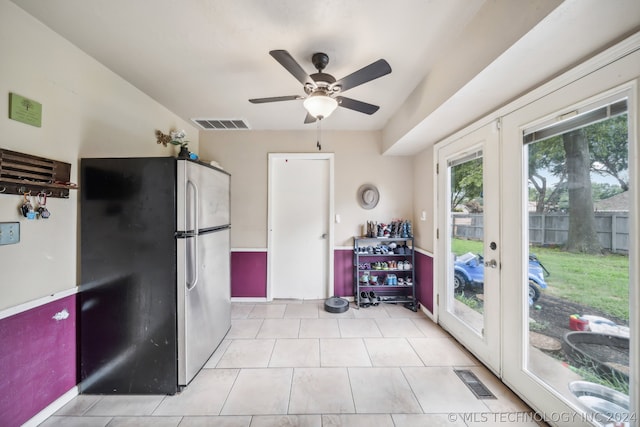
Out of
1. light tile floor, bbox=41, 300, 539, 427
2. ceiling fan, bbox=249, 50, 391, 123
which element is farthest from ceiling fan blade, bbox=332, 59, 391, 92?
light tile floor, bbox=41, 300, 539, 427

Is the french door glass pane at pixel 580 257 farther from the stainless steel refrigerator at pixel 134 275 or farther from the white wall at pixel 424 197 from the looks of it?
the stainless steel refrigerator at pixel 134 275

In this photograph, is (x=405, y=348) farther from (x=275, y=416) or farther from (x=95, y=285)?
(x=95, y=285)

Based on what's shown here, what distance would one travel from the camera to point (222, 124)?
314 centimetres

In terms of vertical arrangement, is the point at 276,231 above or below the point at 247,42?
below

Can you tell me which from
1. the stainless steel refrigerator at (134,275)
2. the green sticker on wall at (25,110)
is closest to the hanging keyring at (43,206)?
the stainless steel refrigerator at (134,275)

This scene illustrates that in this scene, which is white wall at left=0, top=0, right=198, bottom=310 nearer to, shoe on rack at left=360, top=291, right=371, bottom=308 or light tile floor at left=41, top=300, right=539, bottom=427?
light tile floor at left=41, top=300, right=539, bottom=427

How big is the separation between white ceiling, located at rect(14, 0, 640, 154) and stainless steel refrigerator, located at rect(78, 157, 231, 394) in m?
0.83

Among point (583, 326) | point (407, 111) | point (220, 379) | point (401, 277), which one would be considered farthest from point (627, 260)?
point (220, 379)

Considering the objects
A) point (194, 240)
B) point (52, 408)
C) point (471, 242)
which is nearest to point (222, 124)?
point (194, 240)

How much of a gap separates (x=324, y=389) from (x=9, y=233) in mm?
2195

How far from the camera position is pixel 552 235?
1444mm

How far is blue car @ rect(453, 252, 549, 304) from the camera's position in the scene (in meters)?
1.54

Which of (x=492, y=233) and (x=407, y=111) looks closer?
(x=492, y=233)

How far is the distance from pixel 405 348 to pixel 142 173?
270cm
